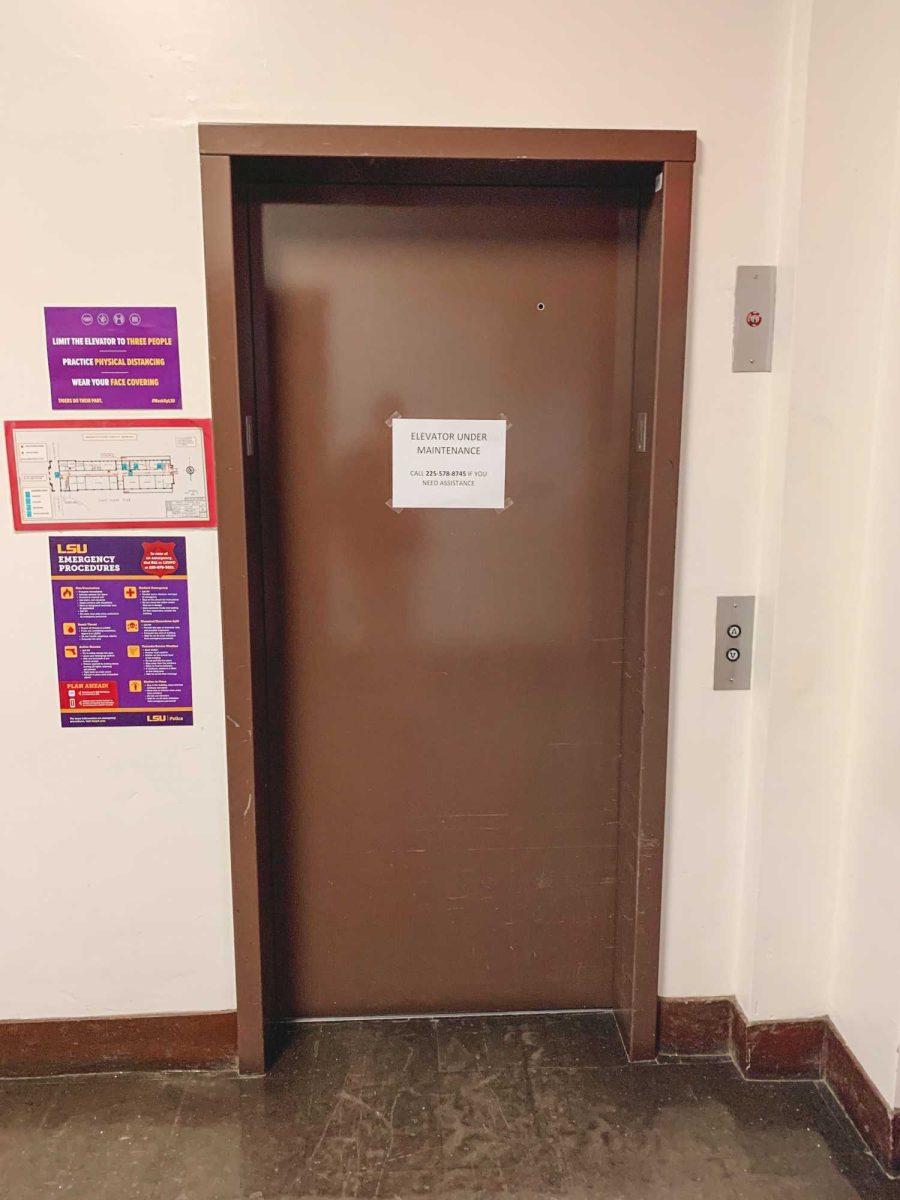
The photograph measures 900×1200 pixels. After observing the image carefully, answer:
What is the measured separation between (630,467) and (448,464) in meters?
0.45

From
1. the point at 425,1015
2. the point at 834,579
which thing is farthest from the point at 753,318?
the point at 425,1015

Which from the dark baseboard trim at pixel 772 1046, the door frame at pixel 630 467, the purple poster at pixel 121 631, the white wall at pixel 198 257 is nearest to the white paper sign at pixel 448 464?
the door frame at pixel 630 467

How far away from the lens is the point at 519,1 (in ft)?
5.64

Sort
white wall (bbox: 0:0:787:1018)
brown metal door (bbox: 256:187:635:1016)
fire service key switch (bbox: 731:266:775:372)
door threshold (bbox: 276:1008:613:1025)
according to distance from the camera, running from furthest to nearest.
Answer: door threshold (bbox: 276:1008:613:1025)
brown metal door (bbox: 256:187:635:1016)
fire service key switch (bbox: 731:266:775:372)
white wall (bbox: 0:0:787:1018)

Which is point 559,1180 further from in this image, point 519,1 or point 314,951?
point 519,1

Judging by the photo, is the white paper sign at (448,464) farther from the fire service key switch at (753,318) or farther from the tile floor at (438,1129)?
the tile floor at (438,1129)

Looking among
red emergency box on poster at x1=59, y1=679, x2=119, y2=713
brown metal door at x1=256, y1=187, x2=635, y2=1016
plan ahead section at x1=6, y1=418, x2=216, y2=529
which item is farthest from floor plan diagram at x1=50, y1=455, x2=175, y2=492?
red emergency box on poster at x1=59, y1=679, x2=119, y2=713

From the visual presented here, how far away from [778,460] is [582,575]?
52 cm

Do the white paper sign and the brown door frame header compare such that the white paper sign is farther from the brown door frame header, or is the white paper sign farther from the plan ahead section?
the brown door frame header

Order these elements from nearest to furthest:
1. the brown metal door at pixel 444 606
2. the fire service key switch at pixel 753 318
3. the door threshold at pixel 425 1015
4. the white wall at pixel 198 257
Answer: the white wall at pixel 198 257, the fire service key switch at pixel 753 318, the brown metal door at pixel 444 606, the door threshold at pixel 425 1015

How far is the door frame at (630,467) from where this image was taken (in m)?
1.75

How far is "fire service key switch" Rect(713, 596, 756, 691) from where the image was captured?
1.96m

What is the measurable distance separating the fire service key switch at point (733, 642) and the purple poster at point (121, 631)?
1236 millimetres

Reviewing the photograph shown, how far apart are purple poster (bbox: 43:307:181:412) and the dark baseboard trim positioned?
190 centimetres
